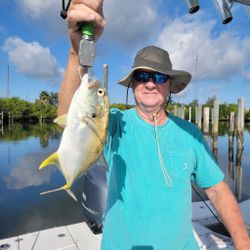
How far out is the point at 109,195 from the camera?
206cm

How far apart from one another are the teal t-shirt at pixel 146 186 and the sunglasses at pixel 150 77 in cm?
26

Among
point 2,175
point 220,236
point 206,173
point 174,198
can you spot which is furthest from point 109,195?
point 2,175

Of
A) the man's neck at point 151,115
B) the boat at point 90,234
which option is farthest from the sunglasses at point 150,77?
the boat at point 90,234

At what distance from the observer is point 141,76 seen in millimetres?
2127

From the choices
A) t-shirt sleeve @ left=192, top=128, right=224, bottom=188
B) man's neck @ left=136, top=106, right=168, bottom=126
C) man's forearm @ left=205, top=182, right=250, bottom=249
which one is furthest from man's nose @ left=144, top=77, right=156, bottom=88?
man's forearm @ left=205, top=182, right=250, bottom=249

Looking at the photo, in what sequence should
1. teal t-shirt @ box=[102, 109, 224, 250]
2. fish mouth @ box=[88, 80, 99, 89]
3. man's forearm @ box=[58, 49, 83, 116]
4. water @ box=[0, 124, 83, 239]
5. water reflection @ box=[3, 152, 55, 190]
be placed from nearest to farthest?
fish mouth @ box=[88, 80, 99, 89] → man's forearm @ box=[58, 49, 83, 116] → teal t-shirt @ box=[102, 109, 224, 250] → water @ box=[0, 124, 83, 239] → water reflection @ box=[3, 152, 55, 190]

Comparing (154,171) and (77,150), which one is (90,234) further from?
(77,150)

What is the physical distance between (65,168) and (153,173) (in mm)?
687

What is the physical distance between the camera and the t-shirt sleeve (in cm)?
218

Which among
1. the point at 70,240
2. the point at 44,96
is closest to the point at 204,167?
the point at 70,240

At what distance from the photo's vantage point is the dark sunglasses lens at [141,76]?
6.88 ft

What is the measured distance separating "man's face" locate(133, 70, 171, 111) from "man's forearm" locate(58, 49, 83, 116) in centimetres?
52

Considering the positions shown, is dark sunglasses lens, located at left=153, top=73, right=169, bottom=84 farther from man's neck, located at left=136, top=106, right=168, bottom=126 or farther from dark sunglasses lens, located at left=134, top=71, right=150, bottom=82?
man's neck, located at left=136, top=106, right=168, bottom=126

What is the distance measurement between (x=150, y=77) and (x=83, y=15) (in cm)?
75
